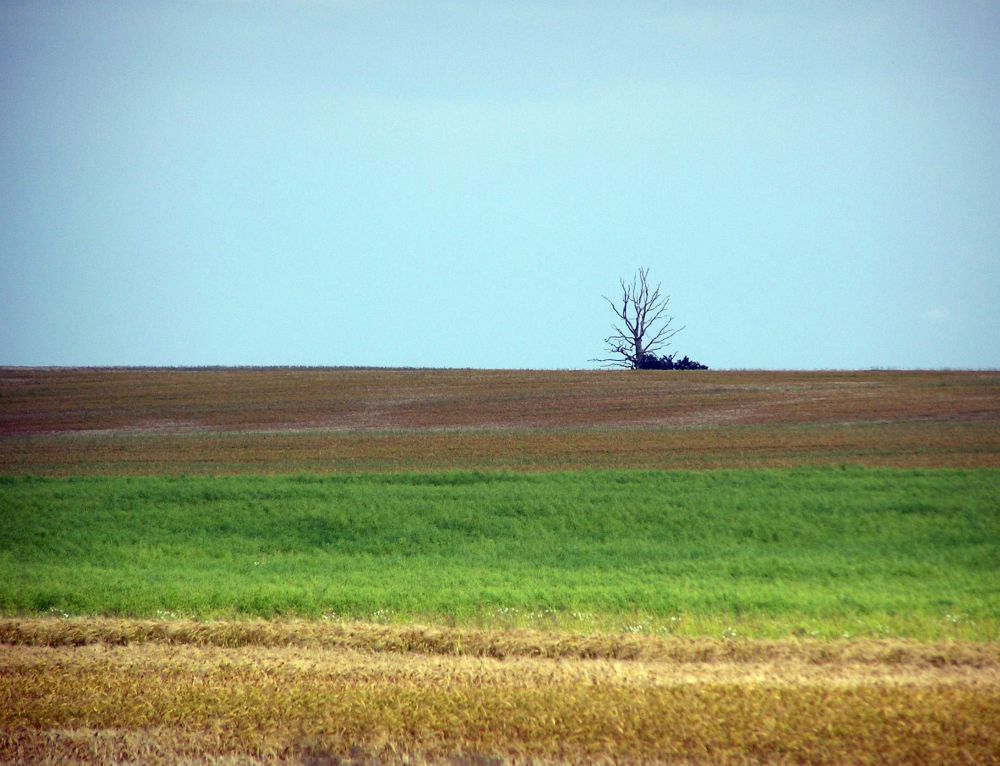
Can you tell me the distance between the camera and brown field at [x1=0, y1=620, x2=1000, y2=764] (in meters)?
7.92

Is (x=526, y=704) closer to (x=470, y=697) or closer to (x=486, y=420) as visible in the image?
(x=470, y=697)

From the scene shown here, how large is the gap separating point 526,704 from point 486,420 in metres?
26.3

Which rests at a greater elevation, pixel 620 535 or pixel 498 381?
pixel 498 381

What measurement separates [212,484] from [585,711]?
1737 cm

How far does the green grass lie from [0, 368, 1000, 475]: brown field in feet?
9.88

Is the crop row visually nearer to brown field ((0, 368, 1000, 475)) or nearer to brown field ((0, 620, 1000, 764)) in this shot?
brown field ((0, 620, 1000, 764))

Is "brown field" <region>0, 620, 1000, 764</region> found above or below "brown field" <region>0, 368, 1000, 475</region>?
below

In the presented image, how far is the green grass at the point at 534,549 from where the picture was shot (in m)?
13.6

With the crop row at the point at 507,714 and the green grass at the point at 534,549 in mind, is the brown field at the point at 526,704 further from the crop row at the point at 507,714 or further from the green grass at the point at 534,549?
the green grass at the point at 534,549

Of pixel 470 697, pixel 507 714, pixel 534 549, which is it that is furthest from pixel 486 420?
pixel 507 714

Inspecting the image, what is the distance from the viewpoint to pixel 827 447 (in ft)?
90.8

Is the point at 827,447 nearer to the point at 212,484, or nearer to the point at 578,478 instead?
the point at 578,478

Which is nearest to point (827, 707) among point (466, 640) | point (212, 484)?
point (466, 640)

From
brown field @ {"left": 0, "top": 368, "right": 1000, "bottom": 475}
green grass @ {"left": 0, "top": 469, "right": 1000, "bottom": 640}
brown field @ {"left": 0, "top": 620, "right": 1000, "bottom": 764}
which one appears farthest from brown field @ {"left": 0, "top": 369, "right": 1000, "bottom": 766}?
brown field @ {"left": 0, "top": 368, "right": 1000, "bottom": 475}
